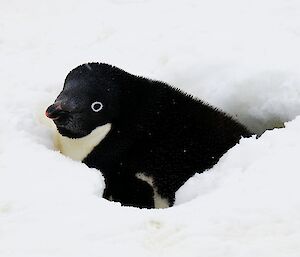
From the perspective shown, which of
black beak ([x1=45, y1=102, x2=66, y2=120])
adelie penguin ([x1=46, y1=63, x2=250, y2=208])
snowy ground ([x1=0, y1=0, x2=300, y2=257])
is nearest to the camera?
snowy ground ([x1=0, y1=0, x2=300, y2=257])

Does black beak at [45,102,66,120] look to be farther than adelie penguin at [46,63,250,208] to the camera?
No

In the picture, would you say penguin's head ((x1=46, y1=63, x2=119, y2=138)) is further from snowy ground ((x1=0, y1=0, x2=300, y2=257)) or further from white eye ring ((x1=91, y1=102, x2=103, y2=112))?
snowy ground ((x1=0, y1=0, x2=300, y2=257))

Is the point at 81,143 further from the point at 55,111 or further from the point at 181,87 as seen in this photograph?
the point at 181,87

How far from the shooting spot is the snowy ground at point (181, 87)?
5.35 feet

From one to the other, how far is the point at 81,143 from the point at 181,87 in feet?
1.54

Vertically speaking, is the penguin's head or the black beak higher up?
the penguin's head

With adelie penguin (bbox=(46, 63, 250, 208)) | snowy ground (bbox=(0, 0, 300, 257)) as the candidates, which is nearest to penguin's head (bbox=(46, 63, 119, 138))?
adelie penguin (bbox=(46, 63, 250, 208))

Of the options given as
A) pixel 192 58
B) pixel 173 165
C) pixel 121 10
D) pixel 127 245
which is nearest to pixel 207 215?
pixel 127 245

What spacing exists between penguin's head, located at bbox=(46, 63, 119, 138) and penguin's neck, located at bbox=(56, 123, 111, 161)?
2cm

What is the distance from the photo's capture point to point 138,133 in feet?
8.14

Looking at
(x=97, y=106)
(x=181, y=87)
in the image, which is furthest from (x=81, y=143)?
(x=181, y=87)

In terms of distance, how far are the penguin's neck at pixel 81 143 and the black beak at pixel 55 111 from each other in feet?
0.49

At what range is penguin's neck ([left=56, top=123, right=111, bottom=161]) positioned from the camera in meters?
2.48

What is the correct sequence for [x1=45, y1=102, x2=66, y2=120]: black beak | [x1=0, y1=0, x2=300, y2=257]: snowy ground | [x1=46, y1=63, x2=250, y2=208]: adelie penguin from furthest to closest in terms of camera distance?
[x1=46, y1=63, x2=250, y2=208]: adelie penguin → [x1=45, y1=102, x2=66, y2=120]: black beak → [x1=0, y1=0, x2=300, y2=257]: snowy ground
